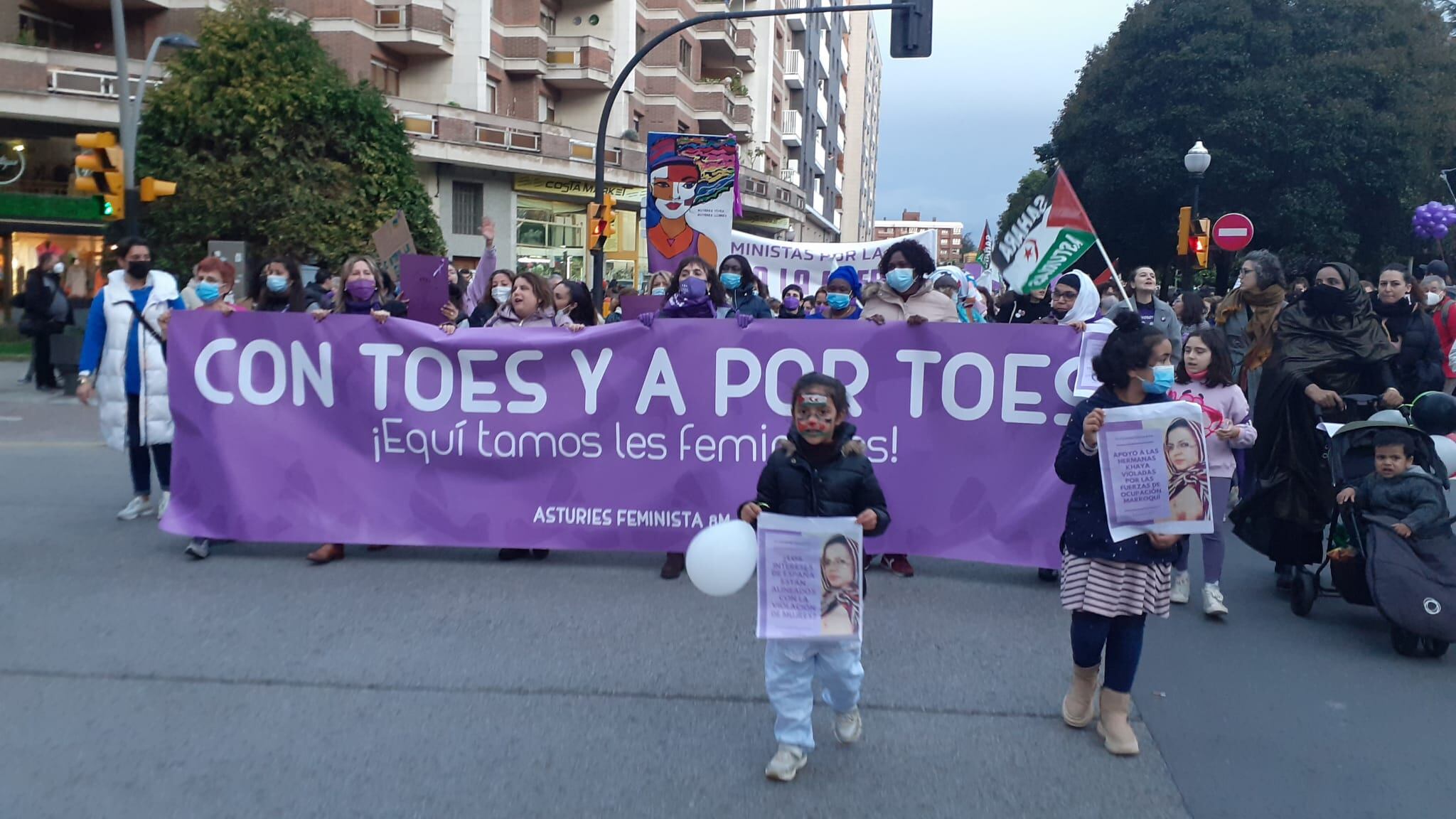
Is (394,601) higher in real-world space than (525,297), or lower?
lower

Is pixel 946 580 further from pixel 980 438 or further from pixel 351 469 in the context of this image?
pixel 351 469

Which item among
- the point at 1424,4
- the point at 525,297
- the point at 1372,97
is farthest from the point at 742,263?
the point at 1424,4

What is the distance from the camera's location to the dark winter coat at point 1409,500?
557cm

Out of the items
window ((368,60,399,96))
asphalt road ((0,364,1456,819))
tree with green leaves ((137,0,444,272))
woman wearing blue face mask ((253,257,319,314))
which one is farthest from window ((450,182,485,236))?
asphalt road ((0,364,1456,819))

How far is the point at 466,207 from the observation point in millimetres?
32469

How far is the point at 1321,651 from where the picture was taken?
5.64 meters

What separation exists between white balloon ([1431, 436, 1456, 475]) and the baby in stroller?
49 centimetres

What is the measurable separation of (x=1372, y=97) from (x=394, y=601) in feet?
121

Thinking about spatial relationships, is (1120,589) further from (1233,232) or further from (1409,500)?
(1233,232)

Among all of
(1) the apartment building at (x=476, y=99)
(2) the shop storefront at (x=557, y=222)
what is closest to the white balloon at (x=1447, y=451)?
(1) the apartment building at (x=476, y=99)

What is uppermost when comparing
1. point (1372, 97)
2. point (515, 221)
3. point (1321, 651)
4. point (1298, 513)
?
point (1372, 97)

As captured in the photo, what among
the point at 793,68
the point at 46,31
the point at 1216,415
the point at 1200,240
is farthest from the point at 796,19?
the point at 1216,415

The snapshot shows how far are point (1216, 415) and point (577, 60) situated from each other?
106 feet

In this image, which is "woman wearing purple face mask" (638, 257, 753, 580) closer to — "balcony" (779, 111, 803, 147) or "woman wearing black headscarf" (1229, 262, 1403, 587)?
"woman wearing black headscarf" (1229, 262, 1403, 587)
